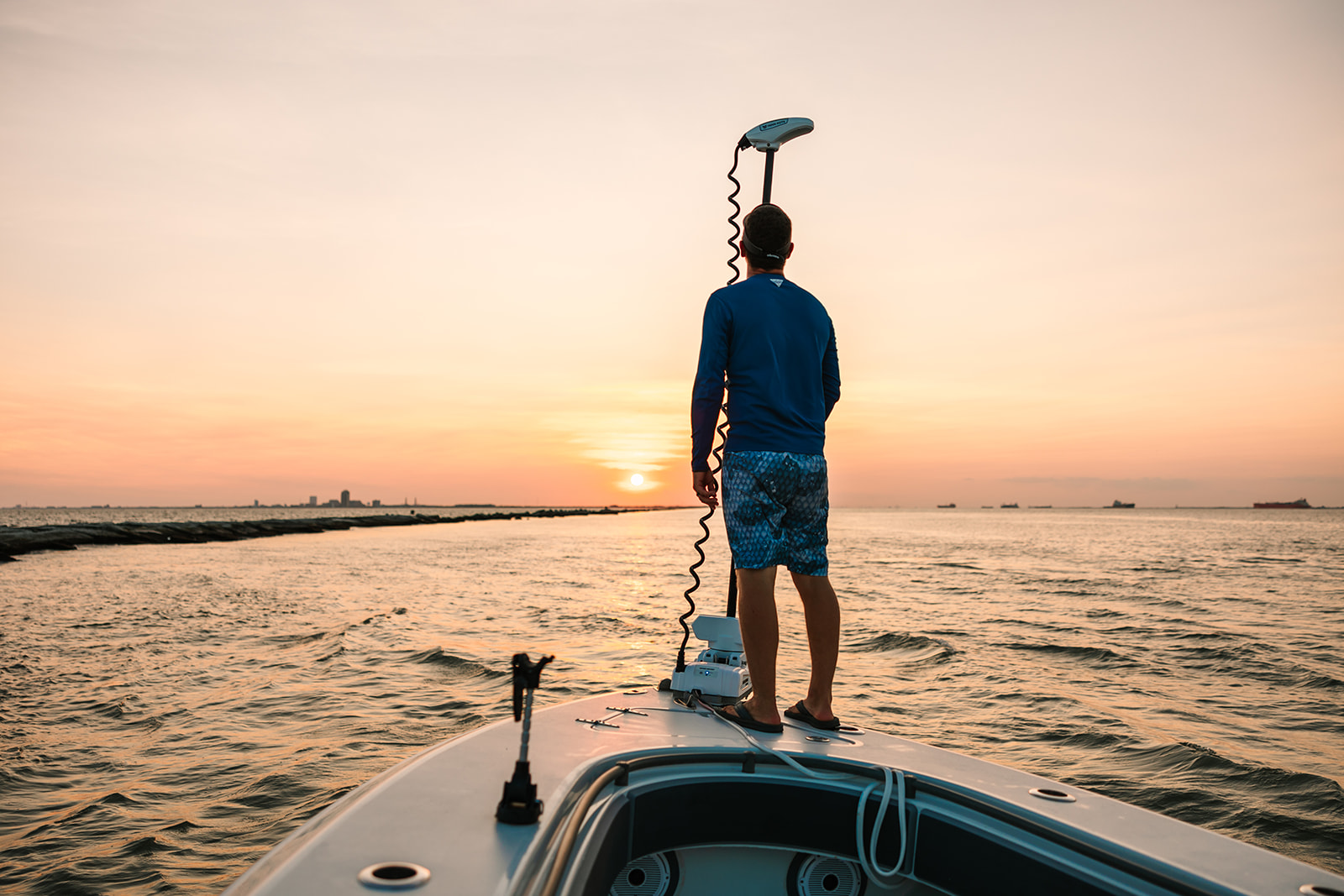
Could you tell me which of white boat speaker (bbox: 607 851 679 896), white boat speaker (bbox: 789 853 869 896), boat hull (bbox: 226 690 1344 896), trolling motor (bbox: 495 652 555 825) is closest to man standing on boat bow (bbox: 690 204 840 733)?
boat hull (bbox: 226 690 1344 896)

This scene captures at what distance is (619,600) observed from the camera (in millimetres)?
13633

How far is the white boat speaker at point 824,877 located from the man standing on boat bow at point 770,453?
0.60m

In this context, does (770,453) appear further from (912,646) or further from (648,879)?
(912,646)

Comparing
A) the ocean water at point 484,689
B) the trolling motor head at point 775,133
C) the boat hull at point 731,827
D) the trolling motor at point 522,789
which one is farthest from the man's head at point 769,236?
the ocean water at point 484,689

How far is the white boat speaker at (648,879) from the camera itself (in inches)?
84.4

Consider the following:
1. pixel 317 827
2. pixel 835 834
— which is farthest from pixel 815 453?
pixel 317 827

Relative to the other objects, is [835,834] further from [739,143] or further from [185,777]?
[185,777]

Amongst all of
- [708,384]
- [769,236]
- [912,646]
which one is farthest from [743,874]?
[912,646]

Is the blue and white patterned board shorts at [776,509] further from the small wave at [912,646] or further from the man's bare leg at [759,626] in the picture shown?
the small wave at [912,646]

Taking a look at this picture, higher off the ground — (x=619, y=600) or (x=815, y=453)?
(x=815, y=453)

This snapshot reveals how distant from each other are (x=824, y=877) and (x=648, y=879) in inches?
19.1

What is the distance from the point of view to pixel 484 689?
676 centimetres

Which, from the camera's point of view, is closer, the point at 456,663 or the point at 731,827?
the point at 731,827

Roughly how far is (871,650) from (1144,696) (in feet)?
9.15
